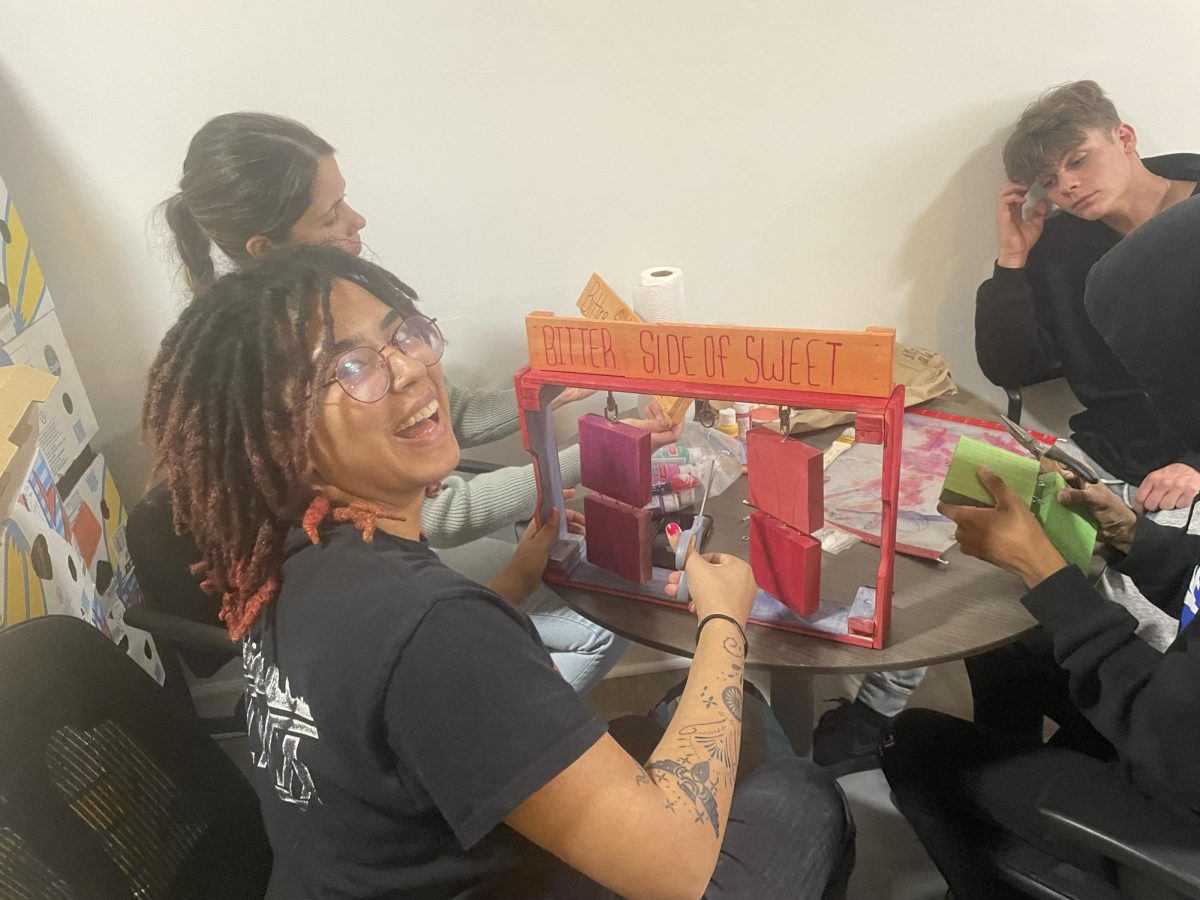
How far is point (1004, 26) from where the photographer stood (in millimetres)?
1804

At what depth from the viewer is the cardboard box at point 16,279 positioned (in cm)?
→ 150

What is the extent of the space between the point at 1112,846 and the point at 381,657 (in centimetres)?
80

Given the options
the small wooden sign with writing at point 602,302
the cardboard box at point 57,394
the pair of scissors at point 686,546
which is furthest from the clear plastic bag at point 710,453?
the cardboard box at point 57,394

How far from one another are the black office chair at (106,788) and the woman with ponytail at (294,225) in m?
0.52

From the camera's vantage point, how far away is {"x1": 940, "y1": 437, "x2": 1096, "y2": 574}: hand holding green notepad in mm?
1067

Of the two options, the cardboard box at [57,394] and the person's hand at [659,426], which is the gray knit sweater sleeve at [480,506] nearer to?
the person's hand at [659,426]

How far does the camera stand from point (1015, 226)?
6.32 ft

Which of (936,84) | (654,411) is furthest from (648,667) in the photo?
(936,84)

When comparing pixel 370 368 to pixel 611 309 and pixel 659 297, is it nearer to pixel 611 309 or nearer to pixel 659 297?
pixel 611 309

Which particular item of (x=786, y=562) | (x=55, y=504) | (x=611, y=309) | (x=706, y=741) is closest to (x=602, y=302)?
(x=611, y=309)

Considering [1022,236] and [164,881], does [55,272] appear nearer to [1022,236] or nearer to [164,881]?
[164,881]

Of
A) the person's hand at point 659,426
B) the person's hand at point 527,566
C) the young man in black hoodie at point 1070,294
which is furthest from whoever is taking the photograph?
the young man in black hoodie at point 1070,294

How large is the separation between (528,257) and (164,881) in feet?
4.41

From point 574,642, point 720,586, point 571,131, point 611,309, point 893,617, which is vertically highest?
point 571,131
